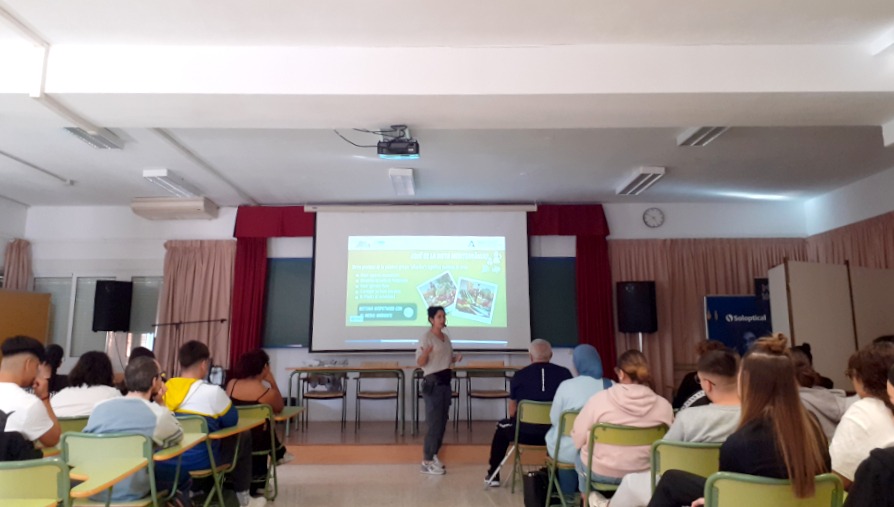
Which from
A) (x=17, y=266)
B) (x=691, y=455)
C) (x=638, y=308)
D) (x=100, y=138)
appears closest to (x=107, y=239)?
(x=17, y=266)

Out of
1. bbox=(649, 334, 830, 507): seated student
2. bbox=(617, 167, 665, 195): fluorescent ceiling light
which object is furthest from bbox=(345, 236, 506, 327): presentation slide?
bbox=(649, 334, 830, 507): seated student

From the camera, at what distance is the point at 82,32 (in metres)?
3.46

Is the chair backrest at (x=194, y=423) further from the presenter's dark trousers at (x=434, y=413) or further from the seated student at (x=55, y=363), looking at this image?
the presenter's dark trousers at (x=434, y=413)

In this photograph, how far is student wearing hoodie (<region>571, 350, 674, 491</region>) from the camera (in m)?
2.99

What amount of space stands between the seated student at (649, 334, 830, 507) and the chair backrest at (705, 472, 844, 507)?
0.12ft

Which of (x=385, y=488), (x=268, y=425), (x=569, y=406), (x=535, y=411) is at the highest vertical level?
(x=569, y=406)

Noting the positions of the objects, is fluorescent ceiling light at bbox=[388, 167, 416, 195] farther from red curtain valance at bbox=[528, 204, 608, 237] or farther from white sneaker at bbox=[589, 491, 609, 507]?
white sneaker at bbox=[589, 491, 609, 507]

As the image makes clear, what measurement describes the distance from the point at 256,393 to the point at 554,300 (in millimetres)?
4793

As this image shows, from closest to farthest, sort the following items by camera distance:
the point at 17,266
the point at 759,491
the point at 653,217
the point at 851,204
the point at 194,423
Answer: the point at 759,491
the point at 194,423
the point at 851,204
the point at 17,266
the point at 653,217

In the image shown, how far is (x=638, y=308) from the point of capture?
747 cm

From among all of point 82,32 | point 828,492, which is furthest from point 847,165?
point 82,32

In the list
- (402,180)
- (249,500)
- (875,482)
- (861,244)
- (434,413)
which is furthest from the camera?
(861,244)

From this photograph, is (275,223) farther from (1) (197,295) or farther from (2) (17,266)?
(2) (17,266)

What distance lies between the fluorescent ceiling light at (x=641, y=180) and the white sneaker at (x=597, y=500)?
4245 millimetres
